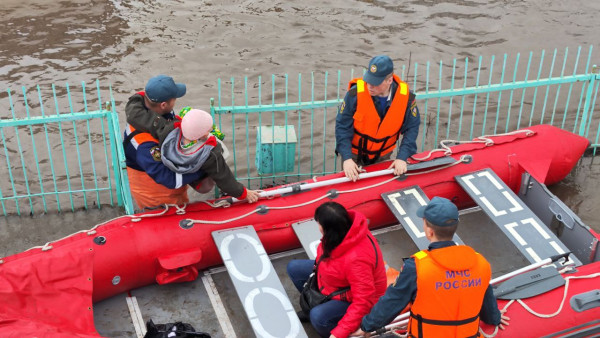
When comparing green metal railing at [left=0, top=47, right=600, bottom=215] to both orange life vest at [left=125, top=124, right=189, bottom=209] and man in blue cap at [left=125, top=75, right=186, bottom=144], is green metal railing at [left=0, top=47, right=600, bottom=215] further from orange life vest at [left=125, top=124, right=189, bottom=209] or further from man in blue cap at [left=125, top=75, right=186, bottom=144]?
man in blue cap at [left=125, top=75, right=186, bottom=144]

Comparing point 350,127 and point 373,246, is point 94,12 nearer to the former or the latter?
point 350,127

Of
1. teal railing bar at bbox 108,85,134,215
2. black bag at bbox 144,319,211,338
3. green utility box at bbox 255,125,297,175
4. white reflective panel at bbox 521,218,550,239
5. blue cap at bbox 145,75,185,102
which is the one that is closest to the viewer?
black bag at bbox 144,319,211,338

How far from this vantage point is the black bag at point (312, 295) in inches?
158

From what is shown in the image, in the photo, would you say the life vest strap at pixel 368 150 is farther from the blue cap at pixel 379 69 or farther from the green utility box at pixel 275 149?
the green utility box at pixel 275 149

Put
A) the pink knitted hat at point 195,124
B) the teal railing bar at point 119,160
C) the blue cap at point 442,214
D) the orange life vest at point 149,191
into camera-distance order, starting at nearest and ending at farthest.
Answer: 1. the blue cap at point 442,214
2. the pink knitted hat at point 195,124
3. the teal railing bar at point 119,160
4. the orange life vest at point 149,191

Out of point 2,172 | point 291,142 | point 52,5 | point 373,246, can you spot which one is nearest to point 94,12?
point 52,5

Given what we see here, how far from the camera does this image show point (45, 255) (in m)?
4.14

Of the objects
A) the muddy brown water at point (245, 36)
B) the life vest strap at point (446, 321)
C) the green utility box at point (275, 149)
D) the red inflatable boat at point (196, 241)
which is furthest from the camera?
the muddy brown water at point (245, 36)

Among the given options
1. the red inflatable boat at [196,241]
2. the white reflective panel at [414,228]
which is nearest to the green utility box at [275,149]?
the red inflatable boat at [196,241]

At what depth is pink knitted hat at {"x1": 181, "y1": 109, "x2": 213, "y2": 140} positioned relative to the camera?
4.07 meters

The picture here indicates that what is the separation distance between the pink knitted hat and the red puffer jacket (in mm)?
1157

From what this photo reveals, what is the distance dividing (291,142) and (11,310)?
111 inches

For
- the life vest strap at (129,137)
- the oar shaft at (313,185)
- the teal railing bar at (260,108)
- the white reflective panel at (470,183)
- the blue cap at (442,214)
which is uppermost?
the blue cap at (442,214)

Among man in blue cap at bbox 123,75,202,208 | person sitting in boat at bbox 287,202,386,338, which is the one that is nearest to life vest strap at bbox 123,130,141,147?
man in blue cap at bbox 123,75,202,208
